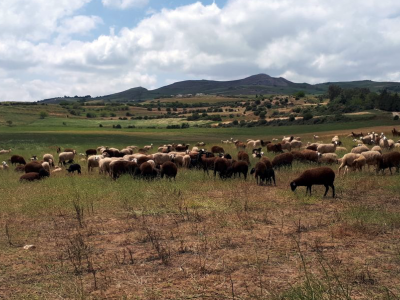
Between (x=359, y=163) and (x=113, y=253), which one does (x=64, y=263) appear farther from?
(x=359, y=163)

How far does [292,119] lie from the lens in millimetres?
78000

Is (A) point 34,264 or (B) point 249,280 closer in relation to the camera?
(B) point 249,280

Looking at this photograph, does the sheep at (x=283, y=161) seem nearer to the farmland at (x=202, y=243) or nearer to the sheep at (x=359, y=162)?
the sheep at (x=359, y=162)

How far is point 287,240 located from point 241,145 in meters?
28.8

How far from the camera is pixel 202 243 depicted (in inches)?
345

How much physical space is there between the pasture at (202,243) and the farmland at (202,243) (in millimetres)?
28

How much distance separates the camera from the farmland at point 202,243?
6.42 meters

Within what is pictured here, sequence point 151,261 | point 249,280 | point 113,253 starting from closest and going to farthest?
1. point 249,280
2. point 151,261
3. point 113,253

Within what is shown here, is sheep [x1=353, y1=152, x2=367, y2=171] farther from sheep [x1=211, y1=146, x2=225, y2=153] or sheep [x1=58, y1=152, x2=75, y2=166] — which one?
sheep [x1=58, y1=152, x2=75, y2=166]

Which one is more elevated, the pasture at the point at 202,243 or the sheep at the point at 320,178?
the sheep at the point at 320,178

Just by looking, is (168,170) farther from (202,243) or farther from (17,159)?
(17,159)

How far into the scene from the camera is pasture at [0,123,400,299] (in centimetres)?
642

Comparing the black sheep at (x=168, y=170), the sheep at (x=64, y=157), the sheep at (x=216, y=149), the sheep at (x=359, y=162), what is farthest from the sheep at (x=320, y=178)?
the sheep at (x=64, y=157)

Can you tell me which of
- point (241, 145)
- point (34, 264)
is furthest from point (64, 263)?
point (241, 145)
